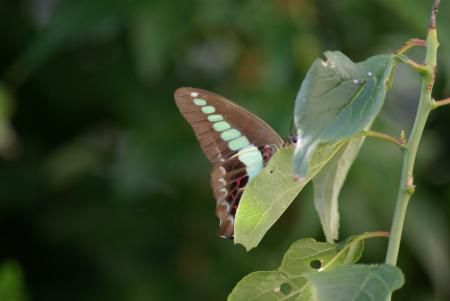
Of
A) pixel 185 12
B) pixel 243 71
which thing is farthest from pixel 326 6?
pixel 185 12

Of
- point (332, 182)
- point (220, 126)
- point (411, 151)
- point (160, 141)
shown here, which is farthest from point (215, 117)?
point (160, 141)

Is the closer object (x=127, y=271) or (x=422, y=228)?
(x=422, y=228)

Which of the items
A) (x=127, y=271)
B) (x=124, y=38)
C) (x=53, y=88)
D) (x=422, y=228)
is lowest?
(x=127, y=271)

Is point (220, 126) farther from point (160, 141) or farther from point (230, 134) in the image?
point (160, 141)

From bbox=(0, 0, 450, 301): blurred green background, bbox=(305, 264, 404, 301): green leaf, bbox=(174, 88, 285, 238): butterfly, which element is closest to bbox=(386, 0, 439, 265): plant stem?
bbox=(305, 264, 404, 301): green leaf

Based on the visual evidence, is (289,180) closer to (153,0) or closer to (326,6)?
(153,0)

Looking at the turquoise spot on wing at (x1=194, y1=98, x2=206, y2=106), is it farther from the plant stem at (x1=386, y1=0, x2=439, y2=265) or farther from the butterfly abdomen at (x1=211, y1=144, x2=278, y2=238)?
the plant stem at (x1=386, y1=0, x2=439, y2=265)
